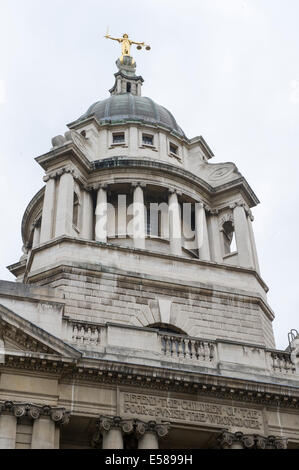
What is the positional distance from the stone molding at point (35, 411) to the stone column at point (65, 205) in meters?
10.5

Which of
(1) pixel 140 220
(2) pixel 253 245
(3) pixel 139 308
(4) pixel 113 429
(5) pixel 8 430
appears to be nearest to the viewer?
(5) pixel 8 430

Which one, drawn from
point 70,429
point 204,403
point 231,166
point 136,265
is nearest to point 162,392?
point 204,403

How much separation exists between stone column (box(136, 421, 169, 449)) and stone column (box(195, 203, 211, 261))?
518 inches

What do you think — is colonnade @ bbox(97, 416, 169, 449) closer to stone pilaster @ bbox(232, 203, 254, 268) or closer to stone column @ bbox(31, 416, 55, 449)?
stone column @ bbox(31, 416, 55, 449)

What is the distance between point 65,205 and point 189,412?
12.5 m

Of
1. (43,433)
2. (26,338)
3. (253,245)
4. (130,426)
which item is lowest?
(43,433)

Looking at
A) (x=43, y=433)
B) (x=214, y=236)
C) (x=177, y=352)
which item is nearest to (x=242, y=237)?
(x=214, y=236)

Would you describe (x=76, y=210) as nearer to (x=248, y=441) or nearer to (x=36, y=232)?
(x=36, y=232)

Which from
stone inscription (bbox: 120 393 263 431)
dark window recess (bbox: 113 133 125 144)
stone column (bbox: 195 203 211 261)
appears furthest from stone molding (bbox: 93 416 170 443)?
dark window recess (bbox: 113 133 125 144)

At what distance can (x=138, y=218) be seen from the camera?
33406 mm

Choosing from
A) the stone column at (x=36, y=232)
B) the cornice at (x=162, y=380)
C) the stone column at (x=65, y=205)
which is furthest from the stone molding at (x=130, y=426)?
the stone column at (x=36, y=232)

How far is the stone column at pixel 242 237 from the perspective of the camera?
32.1 m

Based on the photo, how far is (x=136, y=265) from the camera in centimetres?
2872
